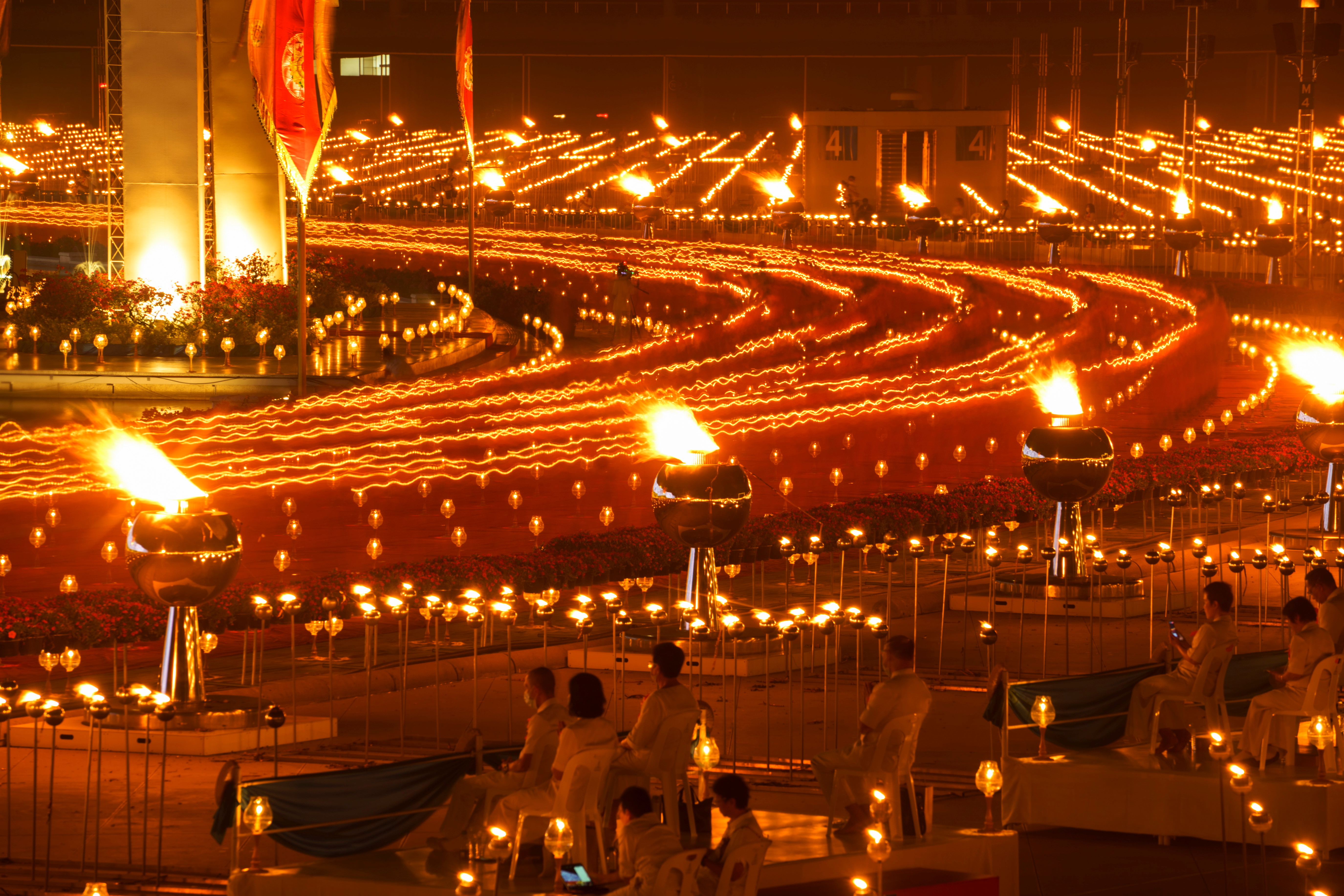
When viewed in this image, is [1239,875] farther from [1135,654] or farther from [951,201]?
[951,201]

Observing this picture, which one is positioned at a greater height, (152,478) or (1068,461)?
(152,478)

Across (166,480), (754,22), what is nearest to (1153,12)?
(754,22)

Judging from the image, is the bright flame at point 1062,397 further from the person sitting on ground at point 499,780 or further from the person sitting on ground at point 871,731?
the person sitting on ground at point 499,780

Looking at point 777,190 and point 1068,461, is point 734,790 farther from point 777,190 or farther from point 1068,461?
point 777,190

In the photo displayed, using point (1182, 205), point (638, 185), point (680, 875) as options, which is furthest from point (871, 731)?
point (638, 185)

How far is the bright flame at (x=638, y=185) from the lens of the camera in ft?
159

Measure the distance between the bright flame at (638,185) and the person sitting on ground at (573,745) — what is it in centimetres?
4021

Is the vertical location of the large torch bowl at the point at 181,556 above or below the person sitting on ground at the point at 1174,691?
above

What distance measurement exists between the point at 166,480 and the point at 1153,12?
50.8 metres

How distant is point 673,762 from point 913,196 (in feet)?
118

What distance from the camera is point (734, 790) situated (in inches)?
292

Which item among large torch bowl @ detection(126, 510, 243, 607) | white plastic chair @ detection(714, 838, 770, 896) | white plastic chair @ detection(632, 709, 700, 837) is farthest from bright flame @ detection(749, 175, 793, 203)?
white plastic chair @ detection(714, 838, 770, 896)

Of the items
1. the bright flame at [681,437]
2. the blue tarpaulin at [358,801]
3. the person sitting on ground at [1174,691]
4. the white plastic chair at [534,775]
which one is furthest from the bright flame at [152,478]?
the person sitting on ground at [1174,691]

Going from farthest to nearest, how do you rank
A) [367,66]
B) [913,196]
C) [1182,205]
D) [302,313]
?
[367,66]
[913,196]
[1182,205]
[302,313]
